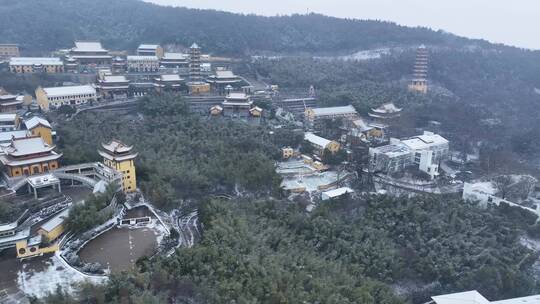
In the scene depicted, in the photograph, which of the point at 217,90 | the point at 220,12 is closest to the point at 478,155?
the point at 217,90

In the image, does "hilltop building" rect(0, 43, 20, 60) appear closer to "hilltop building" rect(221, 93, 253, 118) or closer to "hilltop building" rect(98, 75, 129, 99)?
"hilltop building" rect(98, 75, 129, 99)

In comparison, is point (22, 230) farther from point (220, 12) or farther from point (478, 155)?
point (220, 12)

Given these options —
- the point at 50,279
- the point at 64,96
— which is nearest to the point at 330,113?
the point at 64,96

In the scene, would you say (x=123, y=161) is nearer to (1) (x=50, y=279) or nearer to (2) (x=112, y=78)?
(1) (x=50, y=279)

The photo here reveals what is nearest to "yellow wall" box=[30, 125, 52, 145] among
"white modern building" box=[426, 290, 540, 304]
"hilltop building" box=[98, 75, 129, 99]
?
"hilltop building" box=[98, 75, 129, 99]

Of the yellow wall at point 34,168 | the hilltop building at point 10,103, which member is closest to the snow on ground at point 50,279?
the yellow wall at point 34,168
